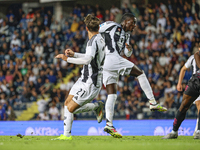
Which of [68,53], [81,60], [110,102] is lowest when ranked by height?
[110,102]

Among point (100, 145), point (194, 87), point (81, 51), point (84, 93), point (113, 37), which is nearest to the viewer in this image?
point (100, 145)

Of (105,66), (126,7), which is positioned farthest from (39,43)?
(105,66)

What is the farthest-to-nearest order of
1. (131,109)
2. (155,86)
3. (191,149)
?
1. (155,86)
2. (131,109)
3. (191,149)

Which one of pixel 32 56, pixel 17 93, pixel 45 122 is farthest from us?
pixel 32 56

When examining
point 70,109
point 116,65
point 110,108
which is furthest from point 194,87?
point 70,109

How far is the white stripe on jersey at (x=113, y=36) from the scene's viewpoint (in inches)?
250

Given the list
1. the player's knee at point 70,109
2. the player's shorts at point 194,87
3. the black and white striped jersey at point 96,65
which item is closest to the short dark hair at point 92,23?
the black and white striped jersey at point 96,65

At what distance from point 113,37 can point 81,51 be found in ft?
32.1

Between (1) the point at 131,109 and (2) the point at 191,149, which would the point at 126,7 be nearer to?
(1) the point at 131,109

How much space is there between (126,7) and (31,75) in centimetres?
599

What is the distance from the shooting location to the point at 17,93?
14.7 metres

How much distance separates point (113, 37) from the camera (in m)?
6.35

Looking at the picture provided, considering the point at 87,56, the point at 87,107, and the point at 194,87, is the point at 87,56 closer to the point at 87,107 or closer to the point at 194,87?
the point at 87,107

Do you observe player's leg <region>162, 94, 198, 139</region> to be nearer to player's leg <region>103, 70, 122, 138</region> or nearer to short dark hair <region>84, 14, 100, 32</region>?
player's leg <region>103, 70, 122, 138</region>
